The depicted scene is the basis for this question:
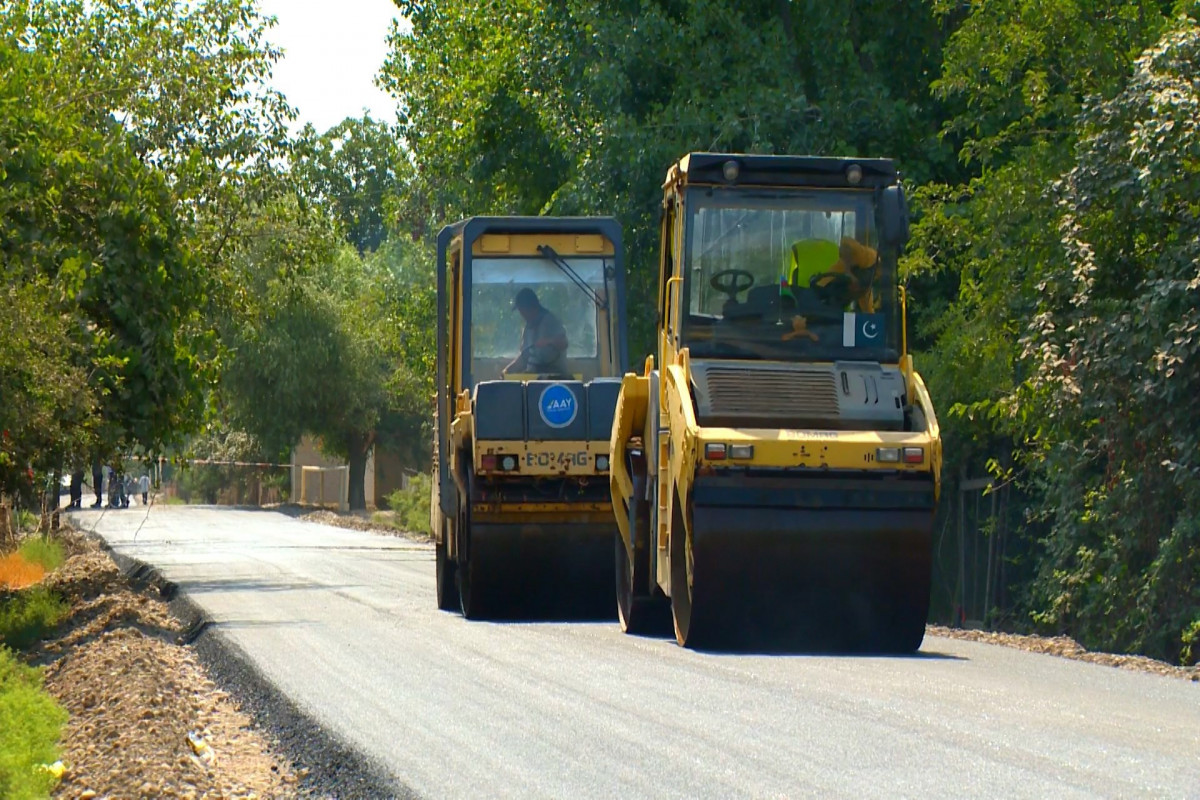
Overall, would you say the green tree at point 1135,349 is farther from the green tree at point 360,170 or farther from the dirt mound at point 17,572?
the green tree at point 360,170

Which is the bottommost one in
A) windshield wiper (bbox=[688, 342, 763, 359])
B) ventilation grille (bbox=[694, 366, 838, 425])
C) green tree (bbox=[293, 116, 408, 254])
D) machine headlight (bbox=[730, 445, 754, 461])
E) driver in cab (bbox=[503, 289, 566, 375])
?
machine headlight (bbox=[730, 445, 754, 461])

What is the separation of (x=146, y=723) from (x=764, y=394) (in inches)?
189

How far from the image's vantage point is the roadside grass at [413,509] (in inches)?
1849

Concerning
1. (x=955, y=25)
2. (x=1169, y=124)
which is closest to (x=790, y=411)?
(x=1169, y=124)

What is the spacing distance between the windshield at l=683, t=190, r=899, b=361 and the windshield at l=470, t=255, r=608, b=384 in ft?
14.3

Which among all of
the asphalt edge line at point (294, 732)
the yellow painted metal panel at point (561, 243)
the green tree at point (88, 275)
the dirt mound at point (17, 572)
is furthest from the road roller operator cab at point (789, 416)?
the dirt mound at point (17, 572)

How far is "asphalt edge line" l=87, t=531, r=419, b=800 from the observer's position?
8195mm

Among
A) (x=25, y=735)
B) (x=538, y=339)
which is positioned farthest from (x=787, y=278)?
(x=25, y=735)

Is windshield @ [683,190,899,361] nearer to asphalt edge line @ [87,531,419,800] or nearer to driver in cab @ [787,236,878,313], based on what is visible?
driver in cab @ [787,236,878,313]

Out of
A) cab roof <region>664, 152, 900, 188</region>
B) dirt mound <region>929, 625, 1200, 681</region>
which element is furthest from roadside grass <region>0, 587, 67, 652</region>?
dirt mound <region>929, 625, 1200, 681</region>

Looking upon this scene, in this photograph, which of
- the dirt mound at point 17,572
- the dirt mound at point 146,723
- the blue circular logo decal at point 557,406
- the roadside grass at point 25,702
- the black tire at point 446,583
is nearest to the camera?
the roadside grass at point 25,702

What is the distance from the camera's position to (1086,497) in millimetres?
18766

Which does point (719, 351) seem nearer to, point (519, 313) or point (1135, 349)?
point (519, 313)

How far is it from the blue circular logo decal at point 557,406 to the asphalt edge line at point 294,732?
3383 millimetres
